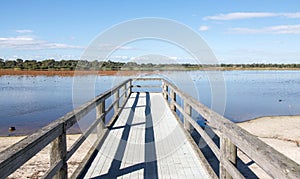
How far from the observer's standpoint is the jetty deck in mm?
3627

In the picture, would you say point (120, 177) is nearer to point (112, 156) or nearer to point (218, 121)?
point (112, 156)

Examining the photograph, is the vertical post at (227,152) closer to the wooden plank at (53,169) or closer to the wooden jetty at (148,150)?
the wooden jetty at (148,150)

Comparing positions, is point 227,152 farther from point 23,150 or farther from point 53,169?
point 23,150

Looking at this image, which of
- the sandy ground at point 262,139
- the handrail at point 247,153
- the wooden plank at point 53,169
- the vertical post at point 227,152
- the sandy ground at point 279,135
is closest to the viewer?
the handrail at point 247,153

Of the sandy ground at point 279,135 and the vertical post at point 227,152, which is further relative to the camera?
the sandy ground at point 279,135

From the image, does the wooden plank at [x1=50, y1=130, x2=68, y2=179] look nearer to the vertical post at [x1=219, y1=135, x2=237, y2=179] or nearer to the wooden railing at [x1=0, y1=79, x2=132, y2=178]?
the wooden railing at [x1=0, y1=79, x2=132, y2=178]

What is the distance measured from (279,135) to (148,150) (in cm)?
576

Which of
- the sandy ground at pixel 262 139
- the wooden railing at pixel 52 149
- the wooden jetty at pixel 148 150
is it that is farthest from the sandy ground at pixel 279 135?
the wooden railing at pixel 52 149

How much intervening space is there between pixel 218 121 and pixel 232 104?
15.8 meters

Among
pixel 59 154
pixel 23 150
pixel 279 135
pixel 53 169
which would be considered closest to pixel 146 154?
pixel 59 154

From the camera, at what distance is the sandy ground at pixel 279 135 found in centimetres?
625

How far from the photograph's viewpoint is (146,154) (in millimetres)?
4395

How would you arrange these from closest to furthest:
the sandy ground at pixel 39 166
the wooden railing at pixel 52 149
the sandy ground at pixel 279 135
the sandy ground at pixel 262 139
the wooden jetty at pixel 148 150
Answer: the wooden railing at pixel 52 149 → the wooden jetty at pixel 148 150 → the sandy ground at pixel 39 166 → the sandy ground at pixel 262 139 → the sandy ground at pixel 279 135

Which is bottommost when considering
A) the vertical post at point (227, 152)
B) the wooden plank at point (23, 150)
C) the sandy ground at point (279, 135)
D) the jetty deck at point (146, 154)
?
the sandy ground at point (279, 135)
